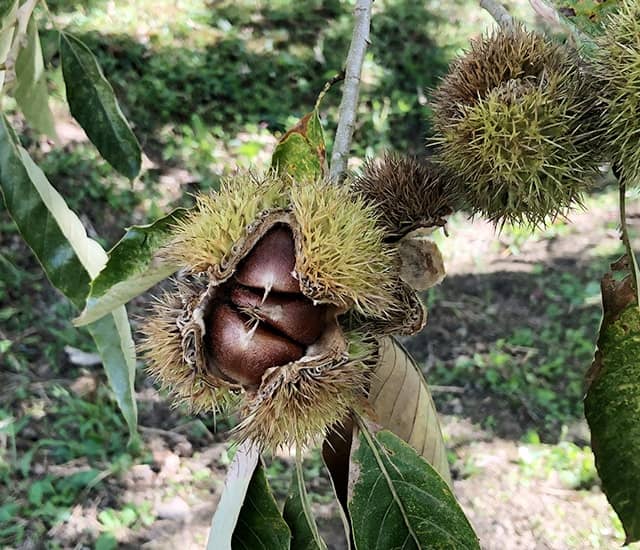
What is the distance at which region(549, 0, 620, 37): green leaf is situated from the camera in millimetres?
1147

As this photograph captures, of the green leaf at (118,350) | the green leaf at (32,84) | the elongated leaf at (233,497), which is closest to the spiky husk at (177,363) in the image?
the elongated leaf at (233,497)

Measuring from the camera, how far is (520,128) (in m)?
0.99

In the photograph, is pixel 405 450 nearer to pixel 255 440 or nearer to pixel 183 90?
pixel 255 440

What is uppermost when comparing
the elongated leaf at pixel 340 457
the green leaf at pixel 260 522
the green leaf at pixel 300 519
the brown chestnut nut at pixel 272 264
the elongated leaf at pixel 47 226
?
the brown chestnut nut at pixel 272 264

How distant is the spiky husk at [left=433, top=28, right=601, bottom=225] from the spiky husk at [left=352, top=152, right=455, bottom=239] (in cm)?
3

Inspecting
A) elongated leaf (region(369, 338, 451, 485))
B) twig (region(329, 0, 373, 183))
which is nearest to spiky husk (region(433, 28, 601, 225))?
twig (region(329, 0, 373, 183))

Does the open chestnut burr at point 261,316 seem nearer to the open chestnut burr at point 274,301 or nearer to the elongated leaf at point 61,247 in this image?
the open chestnut burr at point 274,301

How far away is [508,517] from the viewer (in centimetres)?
285

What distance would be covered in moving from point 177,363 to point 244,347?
0.11m

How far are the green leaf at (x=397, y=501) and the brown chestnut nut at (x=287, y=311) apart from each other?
0.82 feet

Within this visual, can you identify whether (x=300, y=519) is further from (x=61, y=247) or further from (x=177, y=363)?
(x=61, y=247)

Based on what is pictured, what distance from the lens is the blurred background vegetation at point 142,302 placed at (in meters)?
2.85

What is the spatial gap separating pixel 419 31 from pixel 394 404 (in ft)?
13.9

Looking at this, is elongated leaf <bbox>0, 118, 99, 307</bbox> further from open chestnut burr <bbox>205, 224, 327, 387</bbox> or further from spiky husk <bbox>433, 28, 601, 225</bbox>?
spiky husk <bbox>433, 28, 601, 225</bbox>
